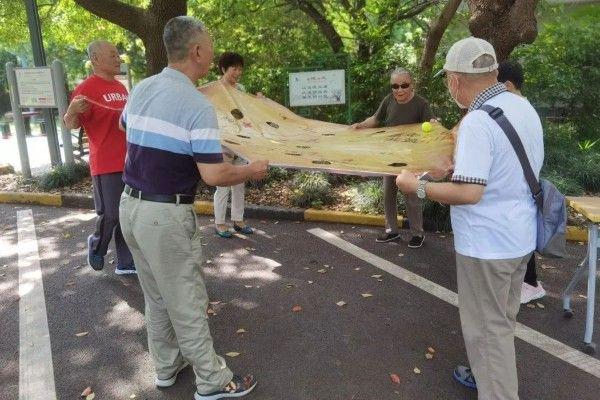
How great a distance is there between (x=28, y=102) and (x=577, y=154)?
9507 millimetres

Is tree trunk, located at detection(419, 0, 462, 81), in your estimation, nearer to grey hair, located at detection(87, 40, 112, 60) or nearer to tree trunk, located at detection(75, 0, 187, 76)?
tree trunk, located at detection(75, 0, 187, 76)

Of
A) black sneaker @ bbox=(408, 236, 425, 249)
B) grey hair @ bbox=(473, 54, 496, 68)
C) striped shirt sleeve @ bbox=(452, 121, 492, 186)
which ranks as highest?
grey hair @ bbox=(473, 54, 496, 68)

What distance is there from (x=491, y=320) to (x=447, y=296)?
1.89 meters

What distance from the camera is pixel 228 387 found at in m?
2.93

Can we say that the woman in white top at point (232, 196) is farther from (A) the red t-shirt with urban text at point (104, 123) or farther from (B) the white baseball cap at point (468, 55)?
(B) the white baseball cap at point (468, 55)

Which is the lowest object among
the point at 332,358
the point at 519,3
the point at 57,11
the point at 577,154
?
the point at 332,358

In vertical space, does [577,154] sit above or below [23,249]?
above

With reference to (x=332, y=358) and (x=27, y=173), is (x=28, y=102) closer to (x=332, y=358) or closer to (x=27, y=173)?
(x=27, y=173)

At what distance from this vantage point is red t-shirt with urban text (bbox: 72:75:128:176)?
4168 mm

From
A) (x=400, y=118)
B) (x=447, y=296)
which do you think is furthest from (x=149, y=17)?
(x=447, y=296)

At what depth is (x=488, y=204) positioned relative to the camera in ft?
7.67

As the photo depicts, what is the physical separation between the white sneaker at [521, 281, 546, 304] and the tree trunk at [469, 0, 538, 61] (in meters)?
2.71

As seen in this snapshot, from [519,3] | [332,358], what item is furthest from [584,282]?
[519,3]

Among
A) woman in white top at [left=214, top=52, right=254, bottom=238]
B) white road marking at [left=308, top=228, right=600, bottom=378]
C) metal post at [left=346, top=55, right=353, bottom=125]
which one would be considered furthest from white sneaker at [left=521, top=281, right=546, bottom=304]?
metal post at [left=346, top=55, right=353, bottom=125]
